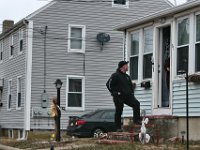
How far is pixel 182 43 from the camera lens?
1534 cm

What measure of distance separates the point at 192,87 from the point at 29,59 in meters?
13.2

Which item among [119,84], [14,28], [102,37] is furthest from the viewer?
[14,28]

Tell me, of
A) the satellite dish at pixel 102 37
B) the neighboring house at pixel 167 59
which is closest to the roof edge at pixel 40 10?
the satellite dish at pixel 102 37

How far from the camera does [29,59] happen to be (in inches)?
1032

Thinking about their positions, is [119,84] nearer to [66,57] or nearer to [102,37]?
[66,57]

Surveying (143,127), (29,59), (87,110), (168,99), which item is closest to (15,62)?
(29,59)

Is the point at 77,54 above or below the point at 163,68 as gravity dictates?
above

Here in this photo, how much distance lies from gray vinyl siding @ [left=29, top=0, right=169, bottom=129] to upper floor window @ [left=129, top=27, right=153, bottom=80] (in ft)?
30.2

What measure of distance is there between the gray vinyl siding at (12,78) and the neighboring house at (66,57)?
0.18 ft

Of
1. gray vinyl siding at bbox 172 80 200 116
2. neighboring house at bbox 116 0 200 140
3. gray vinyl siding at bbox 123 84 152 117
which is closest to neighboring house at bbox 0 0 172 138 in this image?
neighboring house at bbox 116 0 200 140

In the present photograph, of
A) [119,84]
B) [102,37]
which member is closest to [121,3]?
[102,37]

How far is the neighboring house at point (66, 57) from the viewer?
26406mm

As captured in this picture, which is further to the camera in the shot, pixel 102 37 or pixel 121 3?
pixel 121 3

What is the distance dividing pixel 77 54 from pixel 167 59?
11423mm
